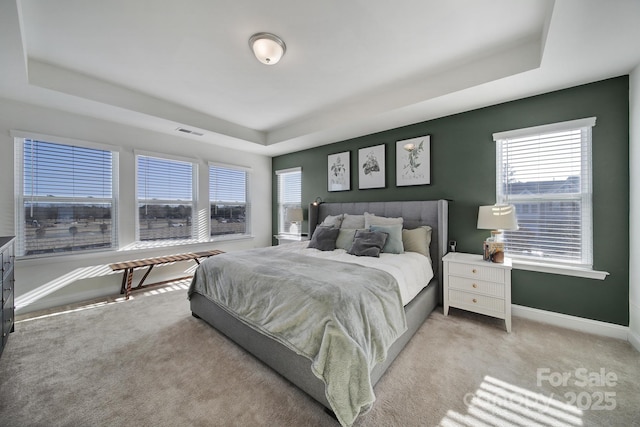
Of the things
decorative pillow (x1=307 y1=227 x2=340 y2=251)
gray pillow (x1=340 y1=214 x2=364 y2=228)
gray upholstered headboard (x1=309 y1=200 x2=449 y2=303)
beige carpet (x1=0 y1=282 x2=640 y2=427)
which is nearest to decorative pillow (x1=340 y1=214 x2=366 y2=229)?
gray pillow (x1=340 y1=214 x2=364 y2=228)

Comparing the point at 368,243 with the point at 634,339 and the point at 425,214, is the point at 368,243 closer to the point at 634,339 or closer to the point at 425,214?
the point at 425,214

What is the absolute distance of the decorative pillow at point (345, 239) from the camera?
10.8ft

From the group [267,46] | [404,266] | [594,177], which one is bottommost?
[404,266]

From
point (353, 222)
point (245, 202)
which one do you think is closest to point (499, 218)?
point (353, 222)

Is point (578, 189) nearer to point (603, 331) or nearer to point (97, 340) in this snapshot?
point (603, 331)

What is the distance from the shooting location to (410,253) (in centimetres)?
296

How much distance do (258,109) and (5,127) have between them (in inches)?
114

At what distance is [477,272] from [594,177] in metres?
1.44

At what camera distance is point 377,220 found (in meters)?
3.50

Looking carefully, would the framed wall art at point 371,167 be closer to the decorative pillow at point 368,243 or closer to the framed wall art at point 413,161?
the framed wall art at point 413,161

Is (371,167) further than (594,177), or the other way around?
(371,167)

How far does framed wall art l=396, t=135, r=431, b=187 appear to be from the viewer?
137 inches

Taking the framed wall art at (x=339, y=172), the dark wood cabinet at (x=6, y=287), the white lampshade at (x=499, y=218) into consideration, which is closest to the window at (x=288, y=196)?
the framed wall art at (x=339, y=172)

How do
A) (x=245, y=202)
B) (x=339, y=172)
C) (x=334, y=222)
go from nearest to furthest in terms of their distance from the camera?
(x=334, y=222), (x=339, y=172), (x=245, y=202)
